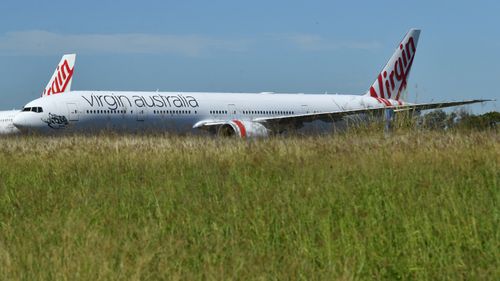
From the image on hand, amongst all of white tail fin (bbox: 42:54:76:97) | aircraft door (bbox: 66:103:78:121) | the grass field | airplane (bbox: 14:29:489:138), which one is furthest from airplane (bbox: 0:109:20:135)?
the grass field

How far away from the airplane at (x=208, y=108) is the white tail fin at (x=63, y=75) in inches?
1048

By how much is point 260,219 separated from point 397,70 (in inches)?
1378

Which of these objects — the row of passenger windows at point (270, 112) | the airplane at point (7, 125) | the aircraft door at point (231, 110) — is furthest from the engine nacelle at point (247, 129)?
the airplane at point (7, 125)

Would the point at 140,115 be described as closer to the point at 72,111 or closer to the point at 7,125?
the point at 72,111

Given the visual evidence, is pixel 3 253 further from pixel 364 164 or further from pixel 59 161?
pixel 59 161

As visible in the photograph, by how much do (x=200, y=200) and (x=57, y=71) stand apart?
55.3 metres

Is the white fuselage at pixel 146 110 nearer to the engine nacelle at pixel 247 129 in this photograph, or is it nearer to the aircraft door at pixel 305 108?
the aircraft door at pixel 305 108

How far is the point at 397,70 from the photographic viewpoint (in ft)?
132

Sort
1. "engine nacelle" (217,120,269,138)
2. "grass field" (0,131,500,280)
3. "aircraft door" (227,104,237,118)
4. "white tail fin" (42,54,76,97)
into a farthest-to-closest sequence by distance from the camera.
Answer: "white tail fin" (42,54,76,97)
"aircraft door" (227,104,237,118)
"engine nacelle" (217,120,269,138)
"grass field" (0,131,500,280)

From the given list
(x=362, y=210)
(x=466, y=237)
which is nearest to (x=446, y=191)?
(x=362, y=210)

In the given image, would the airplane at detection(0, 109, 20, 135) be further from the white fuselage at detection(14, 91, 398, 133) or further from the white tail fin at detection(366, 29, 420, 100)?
the white tail fin at detection(366, 29, 420, 100)

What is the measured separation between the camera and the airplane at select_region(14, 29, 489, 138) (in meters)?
28.7

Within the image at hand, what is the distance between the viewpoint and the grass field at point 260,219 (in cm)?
472

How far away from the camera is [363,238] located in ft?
18.3
